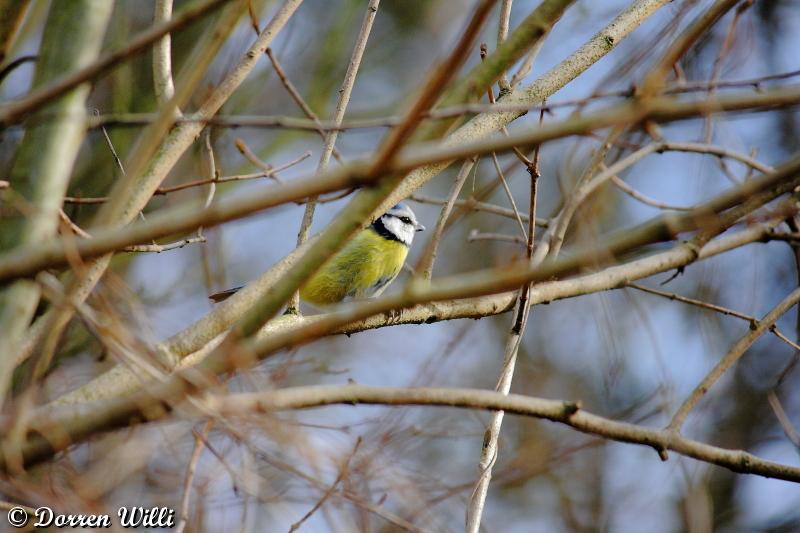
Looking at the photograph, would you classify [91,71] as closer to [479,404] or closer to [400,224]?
[479,404]

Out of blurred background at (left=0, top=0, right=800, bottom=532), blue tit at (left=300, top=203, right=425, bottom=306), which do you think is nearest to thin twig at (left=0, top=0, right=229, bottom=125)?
blurred background at (left=0, top=0, right=800, bottom=532)

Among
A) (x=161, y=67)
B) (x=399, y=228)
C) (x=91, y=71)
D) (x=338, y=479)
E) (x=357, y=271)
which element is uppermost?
(x=399, y=228)

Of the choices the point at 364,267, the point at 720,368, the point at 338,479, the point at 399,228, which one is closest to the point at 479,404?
the point at 338,479

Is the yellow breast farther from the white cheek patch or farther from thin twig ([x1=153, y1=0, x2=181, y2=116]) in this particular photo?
thin twig ([x1=153, y1=0, x2=181, y2=116])

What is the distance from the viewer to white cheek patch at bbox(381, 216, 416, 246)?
507cm

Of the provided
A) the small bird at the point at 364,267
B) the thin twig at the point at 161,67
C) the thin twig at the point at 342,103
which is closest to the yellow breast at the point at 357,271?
the small bird at the point at 364,267

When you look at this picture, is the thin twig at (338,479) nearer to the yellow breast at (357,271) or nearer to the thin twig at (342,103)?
the thin twig at (342,103)

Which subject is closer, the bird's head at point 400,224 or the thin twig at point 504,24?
the thin twig at point 504,24

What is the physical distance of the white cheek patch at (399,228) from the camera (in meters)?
5.07

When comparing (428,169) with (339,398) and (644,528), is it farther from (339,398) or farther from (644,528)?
(644,528)

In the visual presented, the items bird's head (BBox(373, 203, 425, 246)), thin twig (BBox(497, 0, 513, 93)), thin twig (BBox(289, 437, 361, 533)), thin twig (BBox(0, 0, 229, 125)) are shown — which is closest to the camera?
thin twig (BBox(0, 0, 229, 125))

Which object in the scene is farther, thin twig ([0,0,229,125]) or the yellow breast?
the yellow breast

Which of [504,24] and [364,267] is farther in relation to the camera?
[364,267]

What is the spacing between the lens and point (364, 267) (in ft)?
16.0
